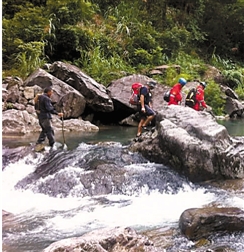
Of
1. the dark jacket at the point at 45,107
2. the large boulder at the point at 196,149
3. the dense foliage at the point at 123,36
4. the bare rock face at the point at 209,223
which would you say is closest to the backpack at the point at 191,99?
the large boulder at the point at 196,149

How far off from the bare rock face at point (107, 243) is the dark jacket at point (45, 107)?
18.9ft

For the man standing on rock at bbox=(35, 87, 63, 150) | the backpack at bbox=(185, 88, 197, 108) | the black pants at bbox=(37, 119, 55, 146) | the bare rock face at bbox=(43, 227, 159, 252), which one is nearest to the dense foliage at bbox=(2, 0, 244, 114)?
the backpack at bbox=(185, 88, 197, 108)

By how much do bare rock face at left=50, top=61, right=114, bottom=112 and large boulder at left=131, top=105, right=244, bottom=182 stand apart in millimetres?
5935

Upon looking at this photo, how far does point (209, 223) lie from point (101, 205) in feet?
7.66

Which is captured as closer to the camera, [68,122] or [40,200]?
[40,200]

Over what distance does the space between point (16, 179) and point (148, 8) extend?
2299 cm

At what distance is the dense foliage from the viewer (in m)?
19.1

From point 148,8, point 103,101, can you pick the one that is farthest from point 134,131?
point 148,8

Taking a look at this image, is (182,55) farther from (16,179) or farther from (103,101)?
(16,179)

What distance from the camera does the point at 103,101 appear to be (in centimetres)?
1573

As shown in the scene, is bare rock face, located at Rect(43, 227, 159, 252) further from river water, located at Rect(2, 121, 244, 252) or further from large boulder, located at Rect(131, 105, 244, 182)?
large boulder, located at Rect(131, 105, 244, 182)

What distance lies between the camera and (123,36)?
2373cm

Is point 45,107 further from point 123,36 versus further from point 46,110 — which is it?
point 123,36

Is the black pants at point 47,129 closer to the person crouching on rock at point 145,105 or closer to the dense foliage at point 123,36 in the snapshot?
the person crouching on rock at point 145,105
